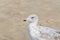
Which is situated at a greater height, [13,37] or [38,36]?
[38,36]

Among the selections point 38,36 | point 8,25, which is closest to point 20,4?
point 8,25

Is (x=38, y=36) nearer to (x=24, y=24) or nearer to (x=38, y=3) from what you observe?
(x=24, y=24)

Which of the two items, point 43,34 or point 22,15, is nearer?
point 43,34

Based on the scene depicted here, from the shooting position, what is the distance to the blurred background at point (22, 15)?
2.93m

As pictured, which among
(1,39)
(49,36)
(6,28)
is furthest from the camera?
(6,28)

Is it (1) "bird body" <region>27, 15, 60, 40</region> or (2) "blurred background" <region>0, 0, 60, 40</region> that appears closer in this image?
(1) "bird body" <region>27, 15, 60, 40</region>

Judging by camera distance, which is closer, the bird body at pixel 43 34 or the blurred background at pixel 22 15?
the bird body at pixel 43 34

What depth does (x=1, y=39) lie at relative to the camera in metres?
2.80

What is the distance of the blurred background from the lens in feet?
9.60

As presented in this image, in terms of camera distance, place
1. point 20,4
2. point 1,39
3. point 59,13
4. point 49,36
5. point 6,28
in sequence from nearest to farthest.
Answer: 1. point 49,36
2. point 1,39
3. point 6,28
4. point 59,13
5. point 20,4

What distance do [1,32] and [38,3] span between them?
1058 mm

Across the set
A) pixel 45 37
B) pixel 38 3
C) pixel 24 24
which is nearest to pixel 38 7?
pixel 38 3

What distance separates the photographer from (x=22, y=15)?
10.8 ft

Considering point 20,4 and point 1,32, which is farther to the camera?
point 20,4
